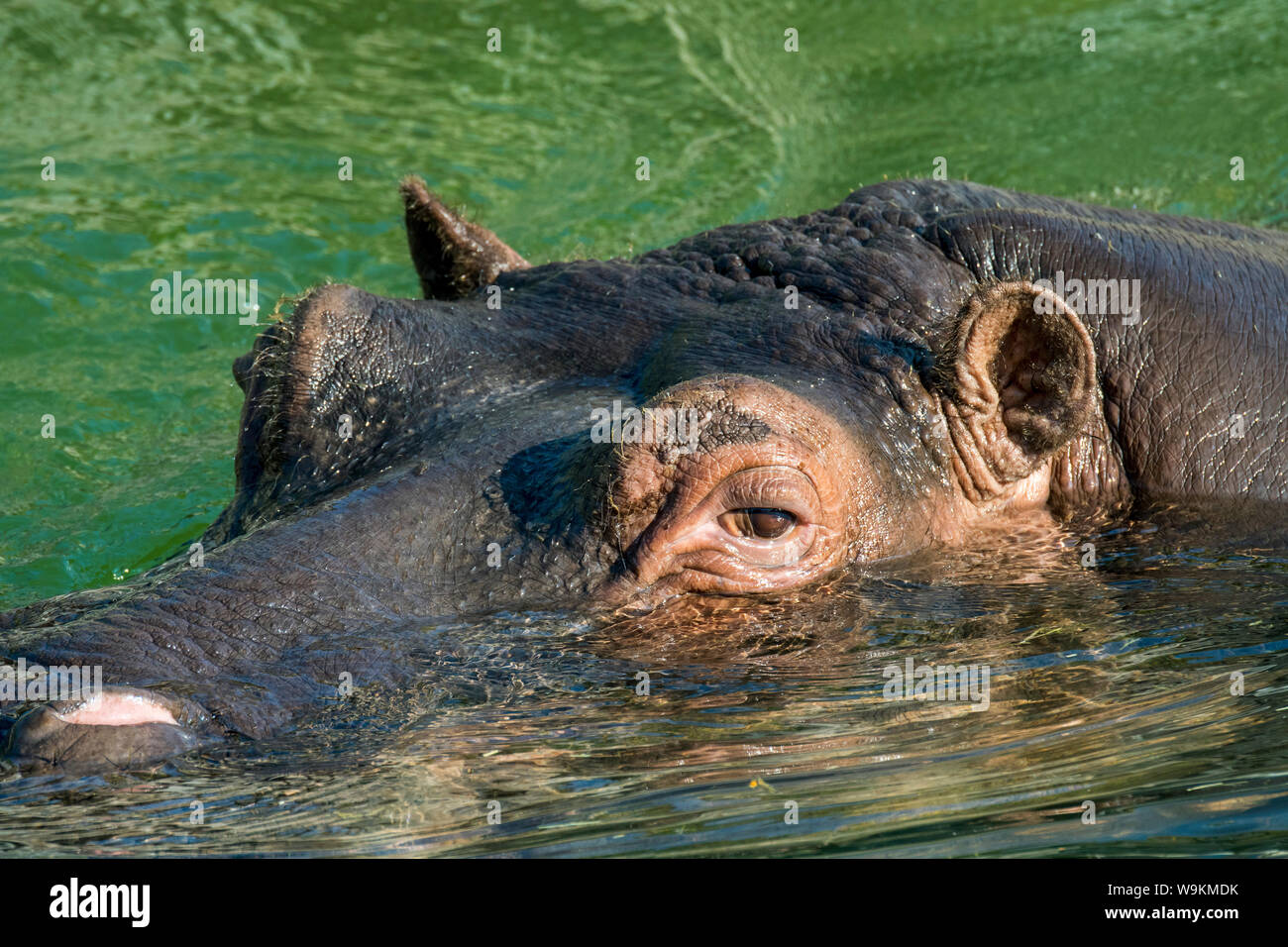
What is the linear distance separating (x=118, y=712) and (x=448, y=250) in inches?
126

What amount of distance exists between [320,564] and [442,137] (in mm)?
9554

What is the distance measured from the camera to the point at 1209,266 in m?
5.81

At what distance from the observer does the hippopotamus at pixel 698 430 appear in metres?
4.72

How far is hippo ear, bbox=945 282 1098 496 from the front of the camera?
5180 mm

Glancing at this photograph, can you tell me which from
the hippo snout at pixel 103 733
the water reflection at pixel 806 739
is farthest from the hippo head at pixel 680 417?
the hippo snout at pixel 103 733

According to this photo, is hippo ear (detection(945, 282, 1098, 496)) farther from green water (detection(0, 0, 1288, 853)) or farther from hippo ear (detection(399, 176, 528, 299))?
hippo ear (detection(399, 176, 528, 299))

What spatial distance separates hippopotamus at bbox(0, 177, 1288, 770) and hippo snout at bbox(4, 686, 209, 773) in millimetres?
15

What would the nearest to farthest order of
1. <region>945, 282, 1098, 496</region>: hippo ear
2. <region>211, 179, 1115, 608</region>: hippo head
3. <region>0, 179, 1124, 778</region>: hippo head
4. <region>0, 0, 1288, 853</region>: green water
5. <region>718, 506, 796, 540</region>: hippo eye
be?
<region>0, 0, 1288, 853</region>: green water, <region>0, 179, 1124, 778</region>: hippo head, <region>211, 179, 1115, 608</region>: hippo head, <region>718, 506, 796, 540</region>: hippo eye, <region>945, 282, 1098, 496</region>: hippo ear

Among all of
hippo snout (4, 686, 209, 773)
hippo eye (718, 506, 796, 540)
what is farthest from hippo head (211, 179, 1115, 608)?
hippo snout (4, 686, 209, 773)

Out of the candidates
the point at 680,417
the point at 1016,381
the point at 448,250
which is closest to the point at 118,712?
the point at 680,417

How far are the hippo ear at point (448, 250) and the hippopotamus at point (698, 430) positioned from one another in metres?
0.42

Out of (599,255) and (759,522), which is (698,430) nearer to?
(759,522)

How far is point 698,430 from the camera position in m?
4.86

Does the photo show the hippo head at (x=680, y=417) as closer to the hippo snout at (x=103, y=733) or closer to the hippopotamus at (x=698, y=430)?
the hippopotamus at (x=698, y=430)
